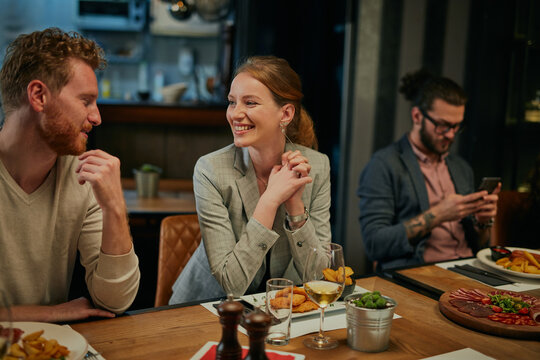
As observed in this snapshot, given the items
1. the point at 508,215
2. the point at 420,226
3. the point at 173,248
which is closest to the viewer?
the point at 173,248

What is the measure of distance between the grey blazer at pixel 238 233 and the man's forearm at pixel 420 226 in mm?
528

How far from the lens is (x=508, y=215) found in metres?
2.84

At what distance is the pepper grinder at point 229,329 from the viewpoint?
100cm

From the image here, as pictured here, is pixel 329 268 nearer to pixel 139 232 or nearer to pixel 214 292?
pixel 214 292

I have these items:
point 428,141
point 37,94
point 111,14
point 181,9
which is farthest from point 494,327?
point 111,14

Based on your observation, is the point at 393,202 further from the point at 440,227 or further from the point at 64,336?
the point at 64,336

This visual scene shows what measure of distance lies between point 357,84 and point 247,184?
2.10m

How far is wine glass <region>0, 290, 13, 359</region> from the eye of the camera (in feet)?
2.53

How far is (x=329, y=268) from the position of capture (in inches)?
50.7

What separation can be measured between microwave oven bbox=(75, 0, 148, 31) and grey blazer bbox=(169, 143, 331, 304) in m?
4.80

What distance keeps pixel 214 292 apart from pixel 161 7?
5.43 m

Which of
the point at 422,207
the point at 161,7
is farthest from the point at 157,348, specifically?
the point at 161,7

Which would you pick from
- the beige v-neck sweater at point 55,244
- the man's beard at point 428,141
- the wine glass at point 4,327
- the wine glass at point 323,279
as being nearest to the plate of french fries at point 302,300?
the wine glass at point 323,279

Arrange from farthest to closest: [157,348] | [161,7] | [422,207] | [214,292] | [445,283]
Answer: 1. [161,7]
2. [422,207]
3. [214,292]
4. [445,283]
5. [157,348]
